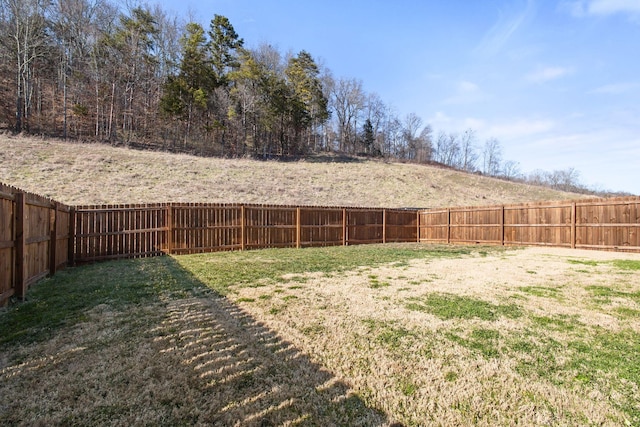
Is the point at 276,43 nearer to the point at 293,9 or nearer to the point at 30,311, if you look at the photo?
the point at 293,9

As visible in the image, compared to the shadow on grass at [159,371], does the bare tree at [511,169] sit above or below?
above

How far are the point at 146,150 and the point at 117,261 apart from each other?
18.3 meters

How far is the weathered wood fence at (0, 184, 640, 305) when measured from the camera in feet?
14.7

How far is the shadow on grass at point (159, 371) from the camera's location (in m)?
1.81

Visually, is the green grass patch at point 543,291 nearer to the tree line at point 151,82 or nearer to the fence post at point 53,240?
the fence post at point 53,240

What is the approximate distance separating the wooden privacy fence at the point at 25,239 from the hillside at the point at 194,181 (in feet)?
25.8

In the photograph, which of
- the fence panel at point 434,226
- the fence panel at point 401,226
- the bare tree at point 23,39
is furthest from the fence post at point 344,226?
the bare tree at point 23,39

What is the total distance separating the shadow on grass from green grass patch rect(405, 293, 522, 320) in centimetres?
189

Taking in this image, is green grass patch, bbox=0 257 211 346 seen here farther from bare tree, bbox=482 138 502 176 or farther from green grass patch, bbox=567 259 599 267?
bare tree, bbox=482 138 502 176

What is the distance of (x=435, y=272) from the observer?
629 cm

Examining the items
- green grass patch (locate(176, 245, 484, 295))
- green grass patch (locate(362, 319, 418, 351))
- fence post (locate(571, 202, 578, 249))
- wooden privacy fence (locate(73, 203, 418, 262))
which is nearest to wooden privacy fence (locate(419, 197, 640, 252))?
fence post (locate(571, 202, 578, 249))

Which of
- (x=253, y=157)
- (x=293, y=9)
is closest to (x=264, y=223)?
(x=293, y=9)

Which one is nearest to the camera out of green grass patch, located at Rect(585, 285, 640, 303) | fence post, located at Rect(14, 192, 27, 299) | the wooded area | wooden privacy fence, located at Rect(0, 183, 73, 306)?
wooden privacy fence, located at Rect(0, 183, 73, 306)

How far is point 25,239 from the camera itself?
13.9 feet
